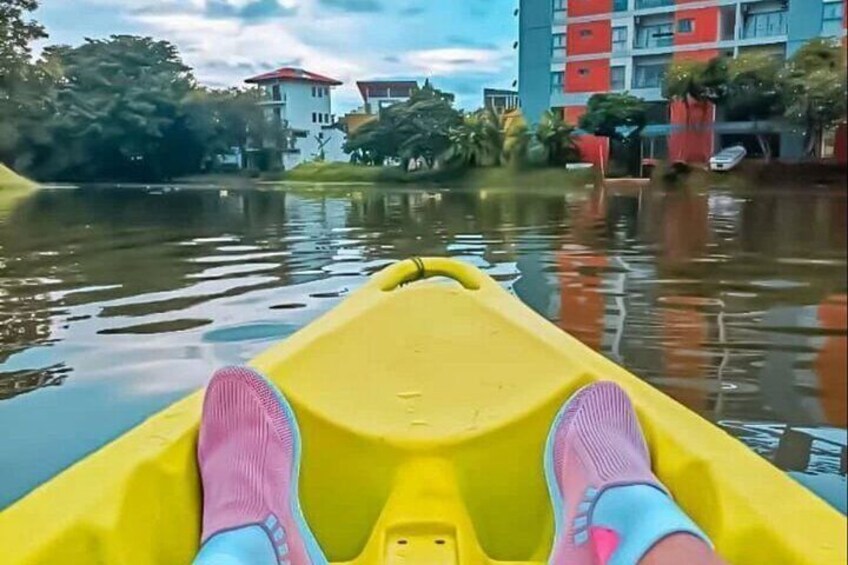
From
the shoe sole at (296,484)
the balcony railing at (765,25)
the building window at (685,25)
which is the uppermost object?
the building window at (685,25)

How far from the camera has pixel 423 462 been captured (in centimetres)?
56

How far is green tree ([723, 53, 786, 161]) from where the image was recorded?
31.3 inches

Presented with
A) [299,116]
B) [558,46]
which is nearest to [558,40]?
[558,46]

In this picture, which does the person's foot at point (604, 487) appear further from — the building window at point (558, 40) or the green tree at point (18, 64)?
the green tree at point (18, 64)

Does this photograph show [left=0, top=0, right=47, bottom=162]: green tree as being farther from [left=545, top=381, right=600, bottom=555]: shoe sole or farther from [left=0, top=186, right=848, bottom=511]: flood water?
[left=545, top=381, right=600, bottom=555]: shoe sole

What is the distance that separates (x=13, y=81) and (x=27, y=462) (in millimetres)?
639

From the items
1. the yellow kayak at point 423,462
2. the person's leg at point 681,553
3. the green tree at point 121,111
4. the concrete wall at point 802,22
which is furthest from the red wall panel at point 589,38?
the person's leg at point 681,553

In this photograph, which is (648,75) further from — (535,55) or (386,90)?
(386,90)

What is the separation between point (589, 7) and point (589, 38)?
0.04 m

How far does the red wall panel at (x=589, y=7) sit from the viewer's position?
103 cm

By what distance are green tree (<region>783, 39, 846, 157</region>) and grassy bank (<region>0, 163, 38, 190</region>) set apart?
1.12m

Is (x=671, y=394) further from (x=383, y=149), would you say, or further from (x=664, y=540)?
(x=664, y=540)

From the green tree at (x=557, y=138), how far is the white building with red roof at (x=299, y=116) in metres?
0.28

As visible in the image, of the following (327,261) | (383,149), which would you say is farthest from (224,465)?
(327,261)
